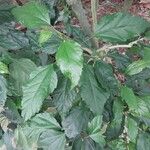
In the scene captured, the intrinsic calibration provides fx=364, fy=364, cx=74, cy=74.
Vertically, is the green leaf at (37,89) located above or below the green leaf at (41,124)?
above

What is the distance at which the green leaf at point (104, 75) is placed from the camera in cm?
111

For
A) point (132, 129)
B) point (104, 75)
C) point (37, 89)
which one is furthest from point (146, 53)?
point (37, 89)

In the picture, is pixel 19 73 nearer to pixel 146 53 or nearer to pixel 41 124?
pixel 41 124

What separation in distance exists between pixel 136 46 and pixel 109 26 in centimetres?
17

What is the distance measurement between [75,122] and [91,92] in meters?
0.14

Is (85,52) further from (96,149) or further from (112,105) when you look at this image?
(96,149)

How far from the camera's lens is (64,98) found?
110 centimetres

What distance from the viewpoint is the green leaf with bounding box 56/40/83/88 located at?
936 millimetres

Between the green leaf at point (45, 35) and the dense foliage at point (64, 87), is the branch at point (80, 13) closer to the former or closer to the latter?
the dense foliage at point (64, 87)

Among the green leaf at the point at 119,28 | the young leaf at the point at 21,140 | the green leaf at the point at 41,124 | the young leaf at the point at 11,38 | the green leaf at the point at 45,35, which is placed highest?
the green leaf at the point at 45,35

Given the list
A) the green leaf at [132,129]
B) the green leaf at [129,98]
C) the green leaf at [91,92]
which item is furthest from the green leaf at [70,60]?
the green leaf at [132,129]

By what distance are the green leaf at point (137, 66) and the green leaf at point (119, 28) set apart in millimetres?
84

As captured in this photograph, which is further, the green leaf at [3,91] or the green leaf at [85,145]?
the green leaf at [85,145]

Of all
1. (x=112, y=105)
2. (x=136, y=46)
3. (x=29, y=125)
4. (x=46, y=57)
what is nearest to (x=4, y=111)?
(x=29, y=125)
